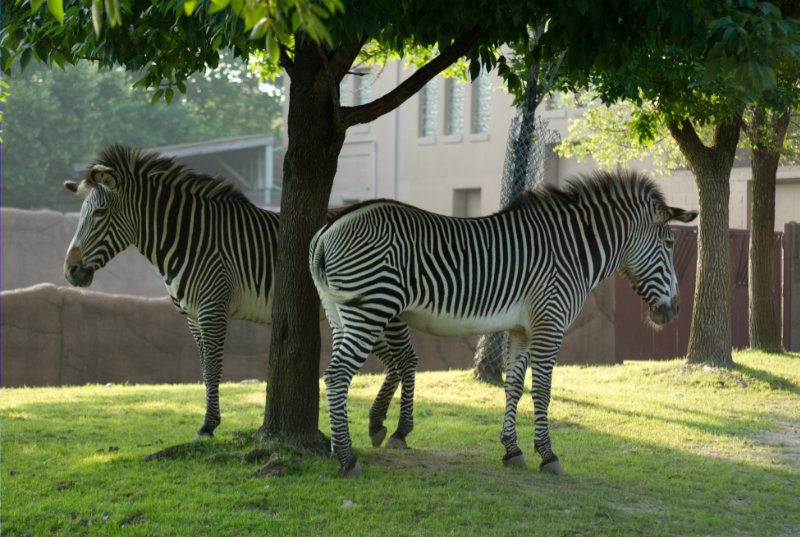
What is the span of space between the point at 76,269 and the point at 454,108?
19.0 metres

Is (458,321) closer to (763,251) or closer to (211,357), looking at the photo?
(211,357)

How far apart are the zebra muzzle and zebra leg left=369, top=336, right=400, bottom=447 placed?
7.71ft

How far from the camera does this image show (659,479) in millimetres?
6090

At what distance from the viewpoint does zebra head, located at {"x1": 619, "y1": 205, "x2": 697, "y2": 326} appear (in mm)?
6586

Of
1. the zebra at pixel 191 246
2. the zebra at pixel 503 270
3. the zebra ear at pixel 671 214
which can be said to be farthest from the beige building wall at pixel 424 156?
the zebra at pixel 191 246

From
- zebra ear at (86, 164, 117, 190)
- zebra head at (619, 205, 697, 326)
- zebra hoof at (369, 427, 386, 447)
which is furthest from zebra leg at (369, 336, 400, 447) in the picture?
zebra ear at (86, 164, 117, 190)

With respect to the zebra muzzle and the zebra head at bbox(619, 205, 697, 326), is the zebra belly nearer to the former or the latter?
the zebra head at bbox(619, 205, 697, 326)

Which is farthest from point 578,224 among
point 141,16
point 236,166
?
point 236,166

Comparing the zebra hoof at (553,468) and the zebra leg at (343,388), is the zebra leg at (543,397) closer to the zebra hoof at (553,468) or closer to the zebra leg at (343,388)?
the zebra hoof at (553,468)

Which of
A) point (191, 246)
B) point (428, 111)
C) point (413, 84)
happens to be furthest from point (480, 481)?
point (428, 111)

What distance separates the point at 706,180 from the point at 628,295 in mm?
4356

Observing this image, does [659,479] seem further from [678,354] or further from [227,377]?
[678,354]

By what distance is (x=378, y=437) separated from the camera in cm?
688

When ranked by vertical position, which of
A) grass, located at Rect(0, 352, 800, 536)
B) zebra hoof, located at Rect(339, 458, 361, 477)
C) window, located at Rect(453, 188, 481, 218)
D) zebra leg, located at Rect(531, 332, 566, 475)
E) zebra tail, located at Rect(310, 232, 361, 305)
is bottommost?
grass, located at Rect(0, 352, 800, 536)
